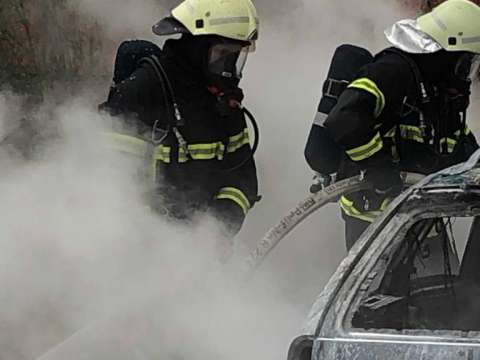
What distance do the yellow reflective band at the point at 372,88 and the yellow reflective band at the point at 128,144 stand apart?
3.34 feet

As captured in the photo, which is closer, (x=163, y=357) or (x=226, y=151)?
(x=163, y=357)

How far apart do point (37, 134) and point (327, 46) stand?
139 inches

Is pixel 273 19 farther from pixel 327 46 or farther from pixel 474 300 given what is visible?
pixel 474 300

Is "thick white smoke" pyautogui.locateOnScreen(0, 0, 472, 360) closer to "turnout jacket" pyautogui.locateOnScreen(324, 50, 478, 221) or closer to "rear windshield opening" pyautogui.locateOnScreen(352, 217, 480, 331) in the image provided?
"rear windshield opening" pyautogui.locateOnScreen(352, 217, 480, 331)

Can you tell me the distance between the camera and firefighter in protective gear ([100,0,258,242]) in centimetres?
441

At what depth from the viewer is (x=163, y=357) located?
11.8ft

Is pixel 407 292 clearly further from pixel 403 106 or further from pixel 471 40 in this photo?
pixel 471 40

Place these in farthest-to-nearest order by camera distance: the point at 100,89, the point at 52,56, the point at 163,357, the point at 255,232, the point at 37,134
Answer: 1. the point at 52,56
2. the point at 100,89
3. the point at 255,232
4. the point at 37,134
5. the point at 163,357

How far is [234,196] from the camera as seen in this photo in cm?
470

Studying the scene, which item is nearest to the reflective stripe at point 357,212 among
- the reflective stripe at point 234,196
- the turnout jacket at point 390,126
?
the turnout jacket at point 390,126

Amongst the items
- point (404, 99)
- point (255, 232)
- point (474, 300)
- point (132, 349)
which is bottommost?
point (255, 232)

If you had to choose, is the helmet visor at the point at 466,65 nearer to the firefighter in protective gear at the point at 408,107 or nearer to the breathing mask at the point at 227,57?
the firefighter in protective gear at the point at 408,107

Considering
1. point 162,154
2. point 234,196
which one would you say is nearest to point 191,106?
point 162,154

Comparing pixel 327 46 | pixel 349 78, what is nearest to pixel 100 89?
pixel 327 46
